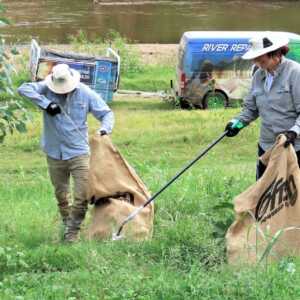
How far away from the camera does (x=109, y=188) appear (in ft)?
19.3

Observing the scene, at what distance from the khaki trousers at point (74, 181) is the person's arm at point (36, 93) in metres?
0.50

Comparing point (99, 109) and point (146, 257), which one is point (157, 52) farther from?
point (146, 257)

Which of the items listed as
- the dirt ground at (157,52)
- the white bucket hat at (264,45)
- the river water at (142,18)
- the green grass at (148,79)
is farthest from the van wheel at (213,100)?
the white bucket hat at (264,45)

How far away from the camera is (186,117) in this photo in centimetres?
1659

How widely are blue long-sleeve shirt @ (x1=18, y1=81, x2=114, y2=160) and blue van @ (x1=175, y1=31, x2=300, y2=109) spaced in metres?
14.0

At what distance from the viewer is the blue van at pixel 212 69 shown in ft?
65.9

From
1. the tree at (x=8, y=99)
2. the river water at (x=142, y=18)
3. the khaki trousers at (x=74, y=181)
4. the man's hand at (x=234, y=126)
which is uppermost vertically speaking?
the tree at (x=8, y=99)

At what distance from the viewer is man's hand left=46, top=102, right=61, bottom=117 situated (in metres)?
6.02

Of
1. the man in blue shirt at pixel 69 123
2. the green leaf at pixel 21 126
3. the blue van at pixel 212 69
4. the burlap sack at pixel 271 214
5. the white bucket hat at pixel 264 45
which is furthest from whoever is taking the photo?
the blue van at pixel 212 69

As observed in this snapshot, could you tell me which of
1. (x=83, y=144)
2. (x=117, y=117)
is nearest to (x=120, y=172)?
(x=83, y=144)

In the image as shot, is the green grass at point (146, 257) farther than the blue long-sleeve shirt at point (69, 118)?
No

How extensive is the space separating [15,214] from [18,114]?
2.42 metres

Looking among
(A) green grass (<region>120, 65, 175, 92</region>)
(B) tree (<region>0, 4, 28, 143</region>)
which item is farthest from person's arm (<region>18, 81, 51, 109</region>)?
(A) green grass (<region>120, 65, 175, 92</region>)

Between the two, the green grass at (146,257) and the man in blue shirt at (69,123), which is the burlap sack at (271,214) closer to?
the green grass at (146,257)
